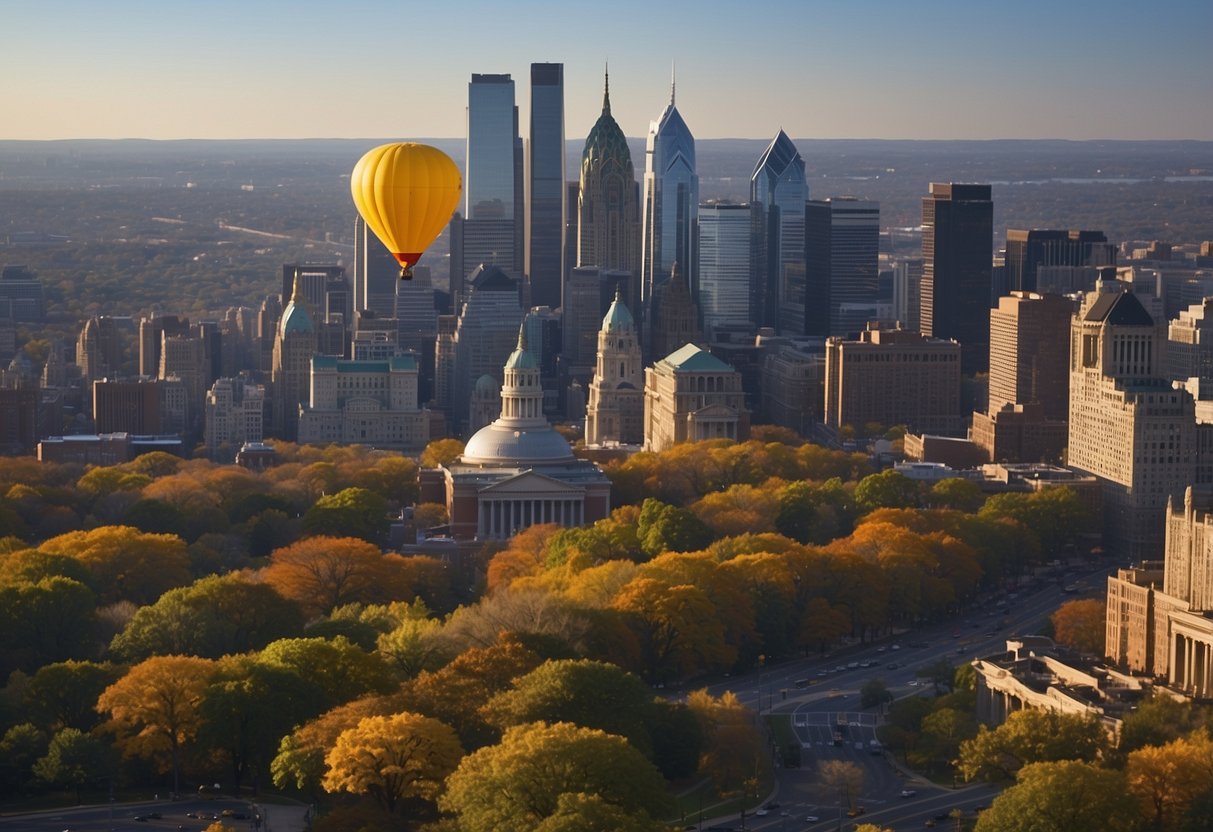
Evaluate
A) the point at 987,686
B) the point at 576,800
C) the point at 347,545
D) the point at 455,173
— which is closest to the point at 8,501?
the point at 347,545

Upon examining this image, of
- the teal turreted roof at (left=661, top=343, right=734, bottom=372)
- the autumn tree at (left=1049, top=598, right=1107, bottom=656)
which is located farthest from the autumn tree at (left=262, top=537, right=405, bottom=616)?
the teal turreted roof at (left=661, top=343, right=734, bottom=372)

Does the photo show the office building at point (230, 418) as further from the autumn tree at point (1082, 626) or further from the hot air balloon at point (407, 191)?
the hot air balloon at point (407, 191)

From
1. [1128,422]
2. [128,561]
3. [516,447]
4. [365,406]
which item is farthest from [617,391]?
[128,561]

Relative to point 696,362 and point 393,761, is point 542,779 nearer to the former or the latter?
point 393,761

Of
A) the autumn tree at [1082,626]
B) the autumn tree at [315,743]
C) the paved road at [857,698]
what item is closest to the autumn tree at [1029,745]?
the paved road at [857,698]

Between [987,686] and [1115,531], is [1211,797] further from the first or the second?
[1115,531]

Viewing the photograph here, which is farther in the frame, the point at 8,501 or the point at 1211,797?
the point at 8,501

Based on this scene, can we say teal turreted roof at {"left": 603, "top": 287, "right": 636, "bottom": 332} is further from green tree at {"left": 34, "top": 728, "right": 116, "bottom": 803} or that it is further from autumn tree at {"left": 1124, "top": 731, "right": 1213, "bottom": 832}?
autumn tree at {"left": 1124, "top": 731, "right": 1213, "bottom": 832}
